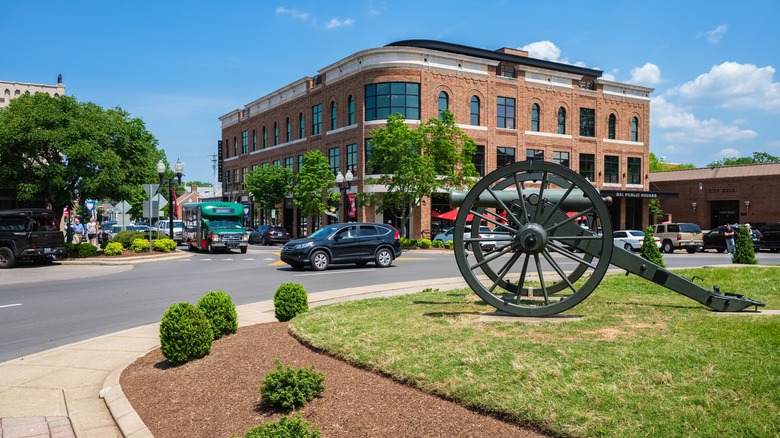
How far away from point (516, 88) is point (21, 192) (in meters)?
34.7

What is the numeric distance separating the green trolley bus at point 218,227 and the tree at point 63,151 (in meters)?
4.42

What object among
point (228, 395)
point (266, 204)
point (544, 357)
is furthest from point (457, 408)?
point (266, 204)

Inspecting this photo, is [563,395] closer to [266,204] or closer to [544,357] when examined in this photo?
[544,357]

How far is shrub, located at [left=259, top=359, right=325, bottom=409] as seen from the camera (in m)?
5.17

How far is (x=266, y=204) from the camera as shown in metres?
51.0

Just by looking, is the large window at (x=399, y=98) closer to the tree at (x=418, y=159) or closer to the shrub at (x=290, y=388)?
the tree at (x=418, y=159)

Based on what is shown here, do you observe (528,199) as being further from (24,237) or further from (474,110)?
(474,110)

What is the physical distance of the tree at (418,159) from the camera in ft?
116

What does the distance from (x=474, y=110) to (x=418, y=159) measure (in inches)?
437

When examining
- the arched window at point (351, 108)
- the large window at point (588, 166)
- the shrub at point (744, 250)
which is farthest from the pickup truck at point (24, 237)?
the large window at point (588, 166)

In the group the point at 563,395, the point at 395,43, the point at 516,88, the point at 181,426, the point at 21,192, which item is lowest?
the point at 181,426

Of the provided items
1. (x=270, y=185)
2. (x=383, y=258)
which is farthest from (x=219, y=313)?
(x=270, y=185)

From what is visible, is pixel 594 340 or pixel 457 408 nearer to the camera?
pixel 457 408

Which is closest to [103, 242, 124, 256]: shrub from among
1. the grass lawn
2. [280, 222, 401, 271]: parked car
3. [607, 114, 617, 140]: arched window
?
[280, 222, 401, 271]: parked car
